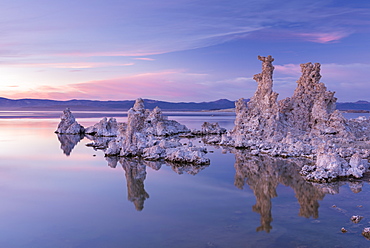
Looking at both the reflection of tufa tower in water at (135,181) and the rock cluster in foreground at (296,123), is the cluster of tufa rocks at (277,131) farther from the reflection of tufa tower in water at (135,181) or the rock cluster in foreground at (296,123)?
the reflection of tufa tower in water at (135,181)

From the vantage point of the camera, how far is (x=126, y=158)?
2212 cm

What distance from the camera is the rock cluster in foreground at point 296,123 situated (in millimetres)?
23922

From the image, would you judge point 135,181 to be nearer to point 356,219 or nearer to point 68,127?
point 356,219

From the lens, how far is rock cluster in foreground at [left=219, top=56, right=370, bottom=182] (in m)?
23.9

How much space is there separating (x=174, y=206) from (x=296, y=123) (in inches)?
790

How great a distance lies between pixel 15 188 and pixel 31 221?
16.1 feet

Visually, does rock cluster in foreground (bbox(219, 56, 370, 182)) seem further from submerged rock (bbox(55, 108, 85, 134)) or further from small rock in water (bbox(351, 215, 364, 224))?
submerged rock (bbox(55, 108, 85, 134))

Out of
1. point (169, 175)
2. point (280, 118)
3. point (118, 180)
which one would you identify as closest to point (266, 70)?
point (280, 118)

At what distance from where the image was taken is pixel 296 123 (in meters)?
29.0

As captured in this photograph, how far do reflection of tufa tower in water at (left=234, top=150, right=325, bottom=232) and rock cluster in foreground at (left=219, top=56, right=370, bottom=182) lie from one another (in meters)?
2.79

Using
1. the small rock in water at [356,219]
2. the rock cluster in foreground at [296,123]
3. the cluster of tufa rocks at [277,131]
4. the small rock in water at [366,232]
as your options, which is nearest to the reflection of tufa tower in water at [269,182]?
the small rock in water at [356,219]

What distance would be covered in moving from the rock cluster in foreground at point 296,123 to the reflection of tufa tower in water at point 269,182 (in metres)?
2.79

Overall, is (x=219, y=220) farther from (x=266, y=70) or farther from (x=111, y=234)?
(x=266, y=70)

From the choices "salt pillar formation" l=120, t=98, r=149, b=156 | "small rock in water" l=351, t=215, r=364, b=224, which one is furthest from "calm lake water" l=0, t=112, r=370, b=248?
"salt pillar formation" l=120, t=98, r=149, b=156
